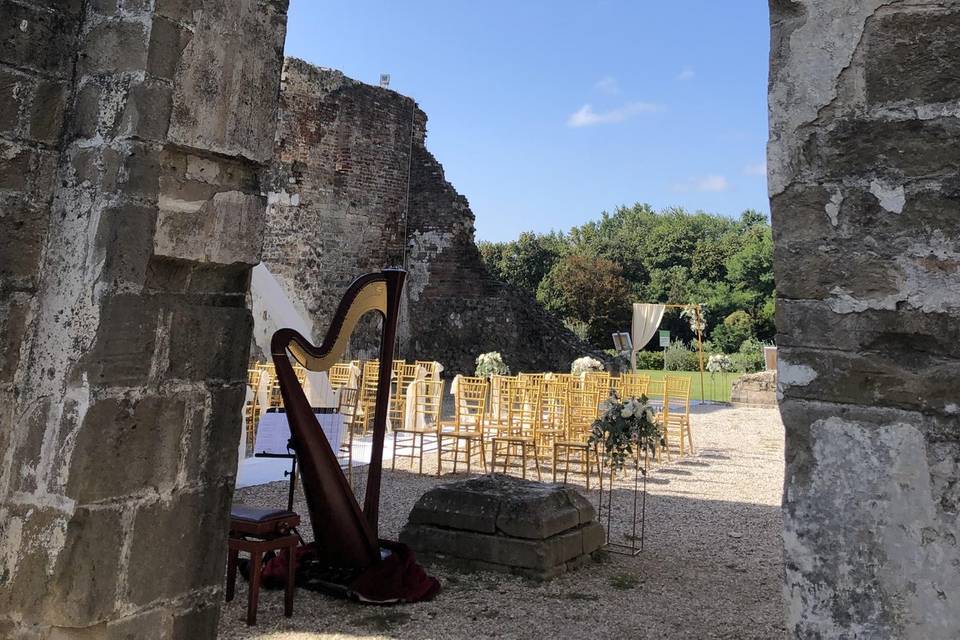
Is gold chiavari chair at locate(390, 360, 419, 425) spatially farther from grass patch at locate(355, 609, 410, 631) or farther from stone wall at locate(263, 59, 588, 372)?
grass patch at locate(355, 609, 410, 631)

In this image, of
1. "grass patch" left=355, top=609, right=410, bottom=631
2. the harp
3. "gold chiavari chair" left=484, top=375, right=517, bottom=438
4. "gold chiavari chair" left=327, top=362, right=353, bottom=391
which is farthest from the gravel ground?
"gold chiavari chair" left=327, top=362, right=353, bottom=391

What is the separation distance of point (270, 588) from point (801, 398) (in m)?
3.34

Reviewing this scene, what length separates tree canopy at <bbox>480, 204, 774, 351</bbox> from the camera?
3016 centimetres

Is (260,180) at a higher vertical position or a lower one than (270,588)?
higher

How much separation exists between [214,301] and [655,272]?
116 feet

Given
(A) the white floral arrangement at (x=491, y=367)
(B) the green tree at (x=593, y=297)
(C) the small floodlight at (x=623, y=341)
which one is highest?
(B) the green tree at (x=593, y=297)

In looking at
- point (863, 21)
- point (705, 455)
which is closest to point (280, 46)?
point (863, 21)

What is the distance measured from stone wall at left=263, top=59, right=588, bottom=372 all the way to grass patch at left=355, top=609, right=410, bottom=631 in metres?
11.2

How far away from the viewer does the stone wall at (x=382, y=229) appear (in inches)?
567

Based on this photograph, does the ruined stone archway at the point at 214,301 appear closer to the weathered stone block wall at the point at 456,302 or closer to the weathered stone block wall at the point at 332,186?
the weathered stone block wall at the point at 332,186

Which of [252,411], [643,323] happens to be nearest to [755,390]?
[643,323]

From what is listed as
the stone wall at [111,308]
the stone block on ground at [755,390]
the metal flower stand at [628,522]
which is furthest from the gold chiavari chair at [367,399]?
the stone block on ground at [755,390]

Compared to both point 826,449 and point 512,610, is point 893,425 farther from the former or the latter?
point 512,610

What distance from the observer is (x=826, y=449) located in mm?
1254
